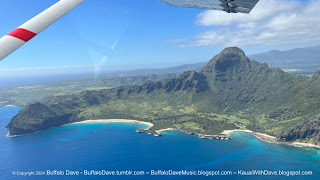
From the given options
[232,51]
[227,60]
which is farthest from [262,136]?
[232,51]

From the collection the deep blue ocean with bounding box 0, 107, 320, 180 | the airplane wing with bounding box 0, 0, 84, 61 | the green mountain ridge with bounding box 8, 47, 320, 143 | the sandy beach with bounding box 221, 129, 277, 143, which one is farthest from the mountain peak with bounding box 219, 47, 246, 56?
the airplane wing with bounding box 0, 0, 84, 61

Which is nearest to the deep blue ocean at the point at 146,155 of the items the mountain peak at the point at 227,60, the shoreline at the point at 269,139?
the shoreline at the point at 269,139

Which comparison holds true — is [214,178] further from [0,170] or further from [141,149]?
[0,170]

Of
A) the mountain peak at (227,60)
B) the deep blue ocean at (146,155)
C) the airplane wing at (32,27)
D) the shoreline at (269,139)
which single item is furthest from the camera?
the mountain peak at (227,60)

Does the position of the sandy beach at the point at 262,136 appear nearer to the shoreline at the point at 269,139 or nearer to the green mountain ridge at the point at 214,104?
the shoreline at the point at 269,139

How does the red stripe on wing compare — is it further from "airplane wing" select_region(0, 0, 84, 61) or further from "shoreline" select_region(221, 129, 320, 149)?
"shoreline" select_region(221, 129, 320, 149)

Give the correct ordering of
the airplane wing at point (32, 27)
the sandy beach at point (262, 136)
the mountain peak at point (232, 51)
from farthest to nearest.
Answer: the mountain peak at point (232, 51) → the sandy beach at point (262, 136) → the airplane wing at point (32, 27)

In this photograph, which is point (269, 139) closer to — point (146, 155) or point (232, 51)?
point (146, 155)
